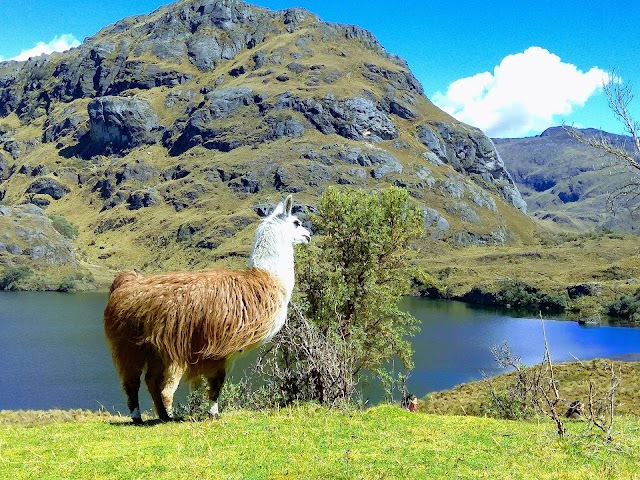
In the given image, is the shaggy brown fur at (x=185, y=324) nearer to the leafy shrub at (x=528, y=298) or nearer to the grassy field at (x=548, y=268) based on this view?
the leafy shrub at (x=528, y=298)

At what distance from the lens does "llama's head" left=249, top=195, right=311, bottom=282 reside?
954 cm

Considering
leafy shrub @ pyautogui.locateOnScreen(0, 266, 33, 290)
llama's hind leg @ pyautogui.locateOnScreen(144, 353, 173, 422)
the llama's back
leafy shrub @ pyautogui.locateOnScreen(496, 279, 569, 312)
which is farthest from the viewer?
leafy shrub @ pyautogui.locateOnScreen(0, 266, 33, 290)

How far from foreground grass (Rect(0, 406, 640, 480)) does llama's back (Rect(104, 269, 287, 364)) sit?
126 cm

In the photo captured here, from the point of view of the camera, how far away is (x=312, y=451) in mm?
6988

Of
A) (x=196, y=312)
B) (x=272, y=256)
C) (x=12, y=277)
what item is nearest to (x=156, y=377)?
(x=196, y=312)

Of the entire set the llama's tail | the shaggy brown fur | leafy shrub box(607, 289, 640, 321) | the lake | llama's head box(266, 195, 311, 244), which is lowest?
the lake

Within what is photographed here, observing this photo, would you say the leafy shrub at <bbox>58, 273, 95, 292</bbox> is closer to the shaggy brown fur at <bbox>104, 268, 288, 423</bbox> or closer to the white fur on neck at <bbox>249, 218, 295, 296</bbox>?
the shaggy brown fur at <bbox>104, 268, 288, 423</bbox>

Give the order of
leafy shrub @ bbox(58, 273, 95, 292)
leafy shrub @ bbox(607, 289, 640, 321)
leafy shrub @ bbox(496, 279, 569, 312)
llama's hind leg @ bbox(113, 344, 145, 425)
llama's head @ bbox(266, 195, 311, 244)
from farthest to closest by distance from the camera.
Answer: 1. leafy shrub @ bbox(58, 273, 95, 292)
2. leafy shrub @ bbox(496, 279, 569, 312)
3. leafy shrub @ bbox(607, 289, 640, 321)
4. llama's head @ bbox(266, 195, 311, 244)
5. llama's hind leg @ bbox(113, 344, 145, 425)

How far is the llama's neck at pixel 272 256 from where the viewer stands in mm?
9516

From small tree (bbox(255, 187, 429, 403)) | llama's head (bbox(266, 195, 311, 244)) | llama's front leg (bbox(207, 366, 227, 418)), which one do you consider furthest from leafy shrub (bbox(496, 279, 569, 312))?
llama's front leg (bbox(207, 366, 227, 418))

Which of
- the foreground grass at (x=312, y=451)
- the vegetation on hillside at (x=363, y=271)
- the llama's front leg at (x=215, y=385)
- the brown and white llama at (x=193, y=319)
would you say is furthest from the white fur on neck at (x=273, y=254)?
the vegetation on hillside at (x=363, y=271)

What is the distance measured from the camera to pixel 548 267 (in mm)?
172875

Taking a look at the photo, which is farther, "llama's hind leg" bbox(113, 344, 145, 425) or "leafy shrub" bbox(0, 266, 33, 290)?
"leafy shrub" bbox(0, 266, 33, 290)

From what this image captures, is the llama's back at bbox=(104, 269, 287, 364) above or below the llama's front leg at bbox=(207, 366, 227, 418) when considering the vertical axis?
above
